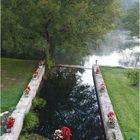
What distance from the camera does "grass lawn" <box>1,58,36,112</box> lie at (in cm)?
2093

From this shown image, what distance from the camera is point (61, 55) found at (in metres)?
42.8

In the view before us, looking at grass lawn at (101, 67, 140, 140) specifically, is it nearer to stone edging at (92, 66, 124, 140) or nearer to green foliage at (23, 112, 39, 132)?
stone edging at (92, 66, 124, 140)

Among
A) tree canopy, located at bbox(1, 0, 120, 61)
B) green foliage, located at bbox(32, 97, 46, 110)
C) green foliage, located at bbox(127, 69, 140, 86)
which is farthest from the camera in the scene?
tree canopy, located at bbox(1, 0, 120, 61)

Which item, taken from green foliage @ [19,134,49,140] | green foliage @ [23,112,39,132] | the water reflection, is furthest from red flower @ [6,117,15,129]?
the water reflection

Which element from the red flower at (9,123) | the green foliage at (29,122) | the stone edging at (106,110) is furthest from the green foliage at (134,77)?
the red flower at (9,123)

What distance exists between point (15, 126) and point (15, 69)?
13.8 metres

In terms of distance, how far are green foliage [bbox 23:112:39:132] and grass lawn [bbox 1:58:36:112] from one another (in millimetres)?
1804

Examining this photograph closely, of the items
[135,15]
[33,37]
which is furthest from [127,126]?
[135,15]

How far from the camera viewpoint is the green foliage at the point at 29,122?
57.4ft

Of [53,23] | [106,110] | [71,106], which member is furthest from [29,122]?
[53,23]

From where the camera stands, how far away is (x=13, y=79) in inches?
1030

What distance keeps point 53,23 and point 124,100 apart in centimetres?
1076

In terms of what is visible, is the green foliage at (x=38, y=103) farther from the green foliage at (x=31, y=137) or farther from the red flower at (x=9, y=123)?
the red flower at (x=9, y=123)

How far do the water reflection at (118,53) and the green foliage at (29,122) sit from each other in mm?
21550
